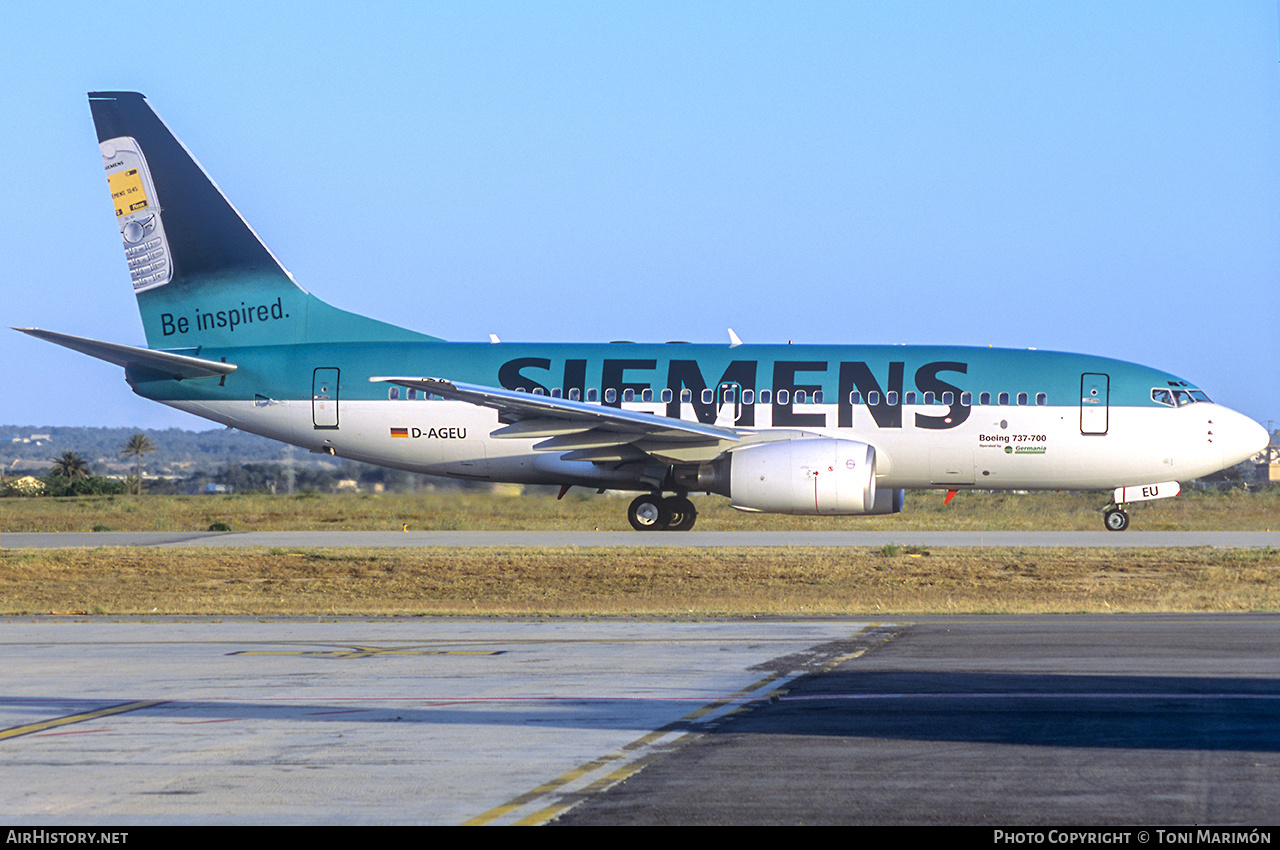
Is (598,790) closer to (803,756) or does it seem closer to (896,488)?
(803,756)

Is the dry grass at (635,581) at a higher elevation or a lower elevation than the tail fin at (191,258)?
lower

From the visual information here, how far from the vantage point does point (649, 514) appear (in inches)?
1168

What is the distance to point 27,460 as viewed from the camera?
424 ft

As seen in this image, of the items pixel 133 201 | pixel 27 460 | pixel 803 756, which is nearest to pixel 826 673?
pixel 803 756

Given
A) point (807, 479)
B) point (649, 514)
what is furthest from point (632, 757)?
point (649, 514)

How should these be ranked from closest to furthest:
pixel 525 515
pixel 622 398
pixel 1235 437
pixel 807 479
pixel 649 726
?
pixel 649 726 → pixel 807 479 → pixel 1235 437 → pixel 622 398 → pixel 525 515

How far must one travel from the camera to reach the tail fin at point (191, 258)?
30.4 metres

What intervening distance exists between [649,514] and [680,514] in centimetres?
70

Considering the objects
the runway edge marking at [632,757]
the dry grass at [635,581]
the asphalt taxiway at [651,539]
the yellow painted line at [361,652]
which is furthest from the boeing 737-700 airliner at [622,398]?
the runway edge marking at [632,757]

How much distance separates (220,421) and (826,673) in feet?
71.3

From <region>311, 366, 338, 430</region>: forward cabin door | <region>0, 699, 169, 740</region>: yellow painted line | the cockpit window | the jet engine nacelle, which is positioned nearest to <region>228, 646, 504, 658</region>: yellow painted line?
<region>0, 699, 169, 740</region>: yellow painted line

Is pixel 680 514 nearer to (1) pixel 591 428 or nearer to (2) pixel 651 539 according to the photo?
(2) pixel 651 539

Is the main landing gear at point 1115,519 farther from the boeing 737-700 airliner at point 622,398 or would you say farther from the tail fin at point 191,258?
Result: the tail fin at point 191,258
